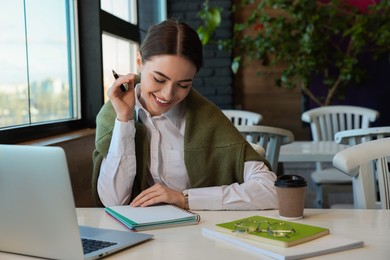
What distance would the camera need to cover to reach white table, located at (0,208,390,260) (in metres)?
1.08

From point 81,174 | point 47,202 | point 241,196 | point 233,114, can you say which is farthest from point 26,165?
point 233,114

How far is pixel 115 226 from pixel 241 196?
343 mm

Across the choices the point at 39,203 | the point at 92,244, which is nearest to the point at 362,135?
Answer: the point at 92,244

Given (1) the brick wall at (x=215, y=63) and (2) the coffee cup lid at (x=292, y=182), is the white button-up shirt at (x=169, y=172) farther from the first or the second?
(1) the brick wall at (x=215, y=63)

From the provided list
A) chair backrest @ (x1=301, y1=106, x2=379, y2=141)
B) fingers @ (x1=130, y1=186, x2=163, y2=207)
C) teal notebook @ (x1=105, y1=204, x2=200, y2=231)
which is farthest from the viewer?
chair backrest @ (x1=301, y1=106, x2=379, y2=141)

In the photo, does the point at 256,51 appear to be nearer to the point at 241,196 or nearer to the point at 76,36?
the point at 76,36

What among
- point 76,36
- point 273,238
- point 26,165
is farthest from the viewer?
point 76,36

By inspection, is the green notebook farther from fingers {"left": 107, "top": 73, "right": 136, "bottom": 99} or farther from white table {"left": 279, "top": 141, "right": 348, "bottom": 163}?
white table {"left": 279, "top": 141, "right": 348, "bottom": 163}

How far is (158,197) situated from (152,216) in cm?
12

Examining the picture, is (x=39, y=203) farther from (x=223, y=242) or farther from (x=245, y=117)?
(x=245, y=117)

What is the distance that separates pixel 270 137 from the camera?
268 centimetres

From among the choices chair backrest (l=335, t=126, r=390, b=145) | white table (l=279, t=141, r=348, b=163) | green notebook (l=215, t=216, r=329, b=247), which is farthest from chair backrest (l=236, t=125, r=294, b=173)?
green notebook (l=215, t=216, r=329, b=247)

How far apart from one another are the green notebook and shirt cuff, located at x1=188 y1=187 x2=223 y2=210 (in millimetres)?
205

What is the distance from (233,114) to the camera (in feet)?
12.1
